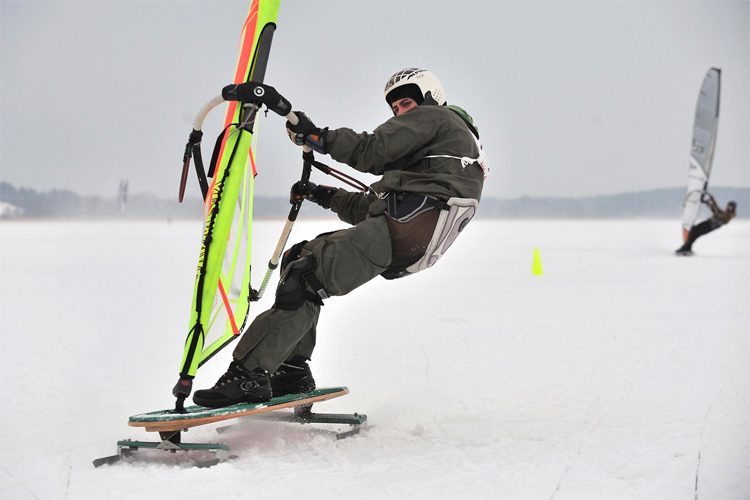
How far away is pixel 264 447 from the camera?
318 cm

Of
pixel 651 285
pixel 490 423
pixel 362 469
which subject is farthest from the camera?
pixel 651 285

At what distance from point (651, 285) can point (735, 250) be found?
10829 millimetres

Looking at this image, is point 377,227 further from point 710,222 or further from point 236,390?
point 710,222

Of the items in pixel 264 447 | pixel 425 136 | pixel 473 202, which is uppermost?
pixel 425 136

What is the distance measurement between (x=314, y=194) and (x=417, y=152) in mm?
844

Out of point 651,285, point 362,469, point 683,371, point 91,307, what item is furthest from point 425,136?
point 651,285

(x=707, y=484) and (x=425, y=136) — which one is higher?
(x=425, y=136)

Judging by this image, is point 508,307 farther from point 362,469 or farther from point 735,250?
point 735,250

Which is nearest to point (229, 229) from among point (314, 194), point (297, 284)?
point (297, 284)

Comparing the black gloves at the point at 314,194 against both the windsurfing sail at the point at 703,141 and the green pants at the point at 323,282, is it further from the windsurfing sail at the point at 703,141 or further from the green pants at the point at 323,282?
the windsurfing sail at the point at 703,141

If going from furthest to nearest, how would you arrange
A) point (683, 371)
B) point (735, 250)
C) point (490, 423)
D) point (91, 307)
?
point (735, 250), point (91, 307), point (683, 371), point (490, 423)

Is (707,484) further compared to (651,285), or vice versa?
(651,285)

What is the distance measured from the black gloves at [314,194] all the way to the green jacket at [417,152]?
710mm

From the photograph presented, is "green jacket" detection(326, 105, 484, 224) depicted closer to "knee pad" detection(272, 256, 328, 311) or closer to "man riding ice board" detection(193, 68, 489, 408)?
"man riding ice board" detection(193, 68, 489, 408)
